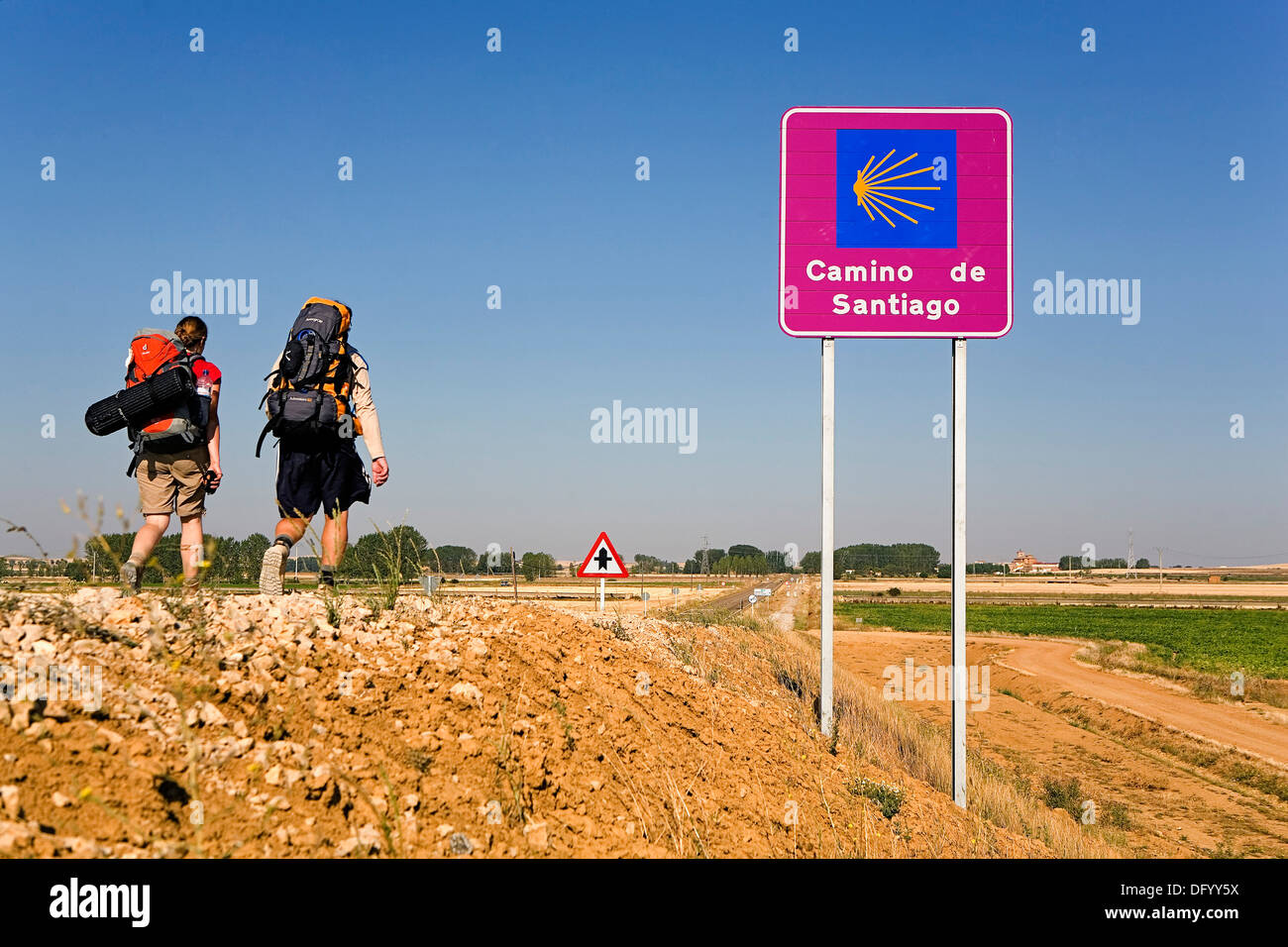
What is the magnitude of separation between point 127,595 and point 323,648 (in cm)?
105

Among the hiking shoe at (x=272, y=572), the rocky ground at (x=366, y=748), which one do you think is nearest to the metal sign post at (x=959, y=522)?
the rocky ground at (x=366, y=748)

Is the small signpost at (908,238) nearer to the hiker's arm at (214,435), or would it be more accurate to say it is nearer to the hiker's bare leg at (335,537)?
the hiker's bare leg at (335,537)

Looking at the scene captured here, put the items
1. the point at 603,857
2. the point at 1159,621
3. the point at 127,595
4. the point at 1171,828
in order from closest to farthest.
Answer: the point at 603,857, the point at 127,595, the point at 1171,828, the point at 1159,621

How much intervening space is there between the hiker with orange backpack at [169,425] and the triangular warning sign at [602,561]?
6.70 m

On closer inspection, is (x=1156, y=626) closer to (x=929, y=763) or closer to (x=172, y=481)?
(x=929, y=763)

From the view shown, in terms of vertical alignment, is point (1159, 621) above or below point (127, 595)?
below

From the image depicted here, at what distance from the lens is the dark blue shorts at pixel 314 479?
19.7ft

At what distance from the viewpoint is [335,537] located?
595cm

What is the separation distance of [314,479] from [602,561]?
662 cm

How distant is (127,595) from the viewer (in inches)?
170

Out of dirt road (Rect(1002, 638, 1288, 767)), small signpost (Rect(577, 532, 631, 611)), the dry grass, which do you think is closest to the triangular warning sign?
small signpost (Rect(577, 532, 631, 611))

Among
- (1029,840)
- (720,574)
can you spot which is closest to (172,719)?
(1029,840)

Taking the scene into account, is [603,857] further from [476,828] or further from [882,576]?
[882,576]

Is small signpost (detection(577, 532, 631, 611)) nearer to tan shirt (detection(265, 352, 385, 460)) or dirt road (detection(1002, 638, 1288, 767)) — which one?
tan shirt (detection(265, 352, 385, 460))
